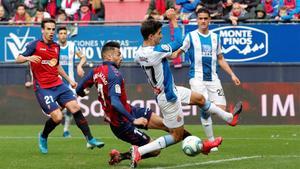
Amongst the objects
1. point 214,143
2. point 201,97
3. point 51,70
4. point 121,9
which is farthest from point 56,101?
point 121,9

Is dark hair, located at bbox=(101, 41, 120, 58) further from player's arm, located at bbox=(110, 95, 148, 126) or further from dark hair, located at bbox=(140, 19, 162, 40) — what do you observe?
player's arm, located at bbox=(110, 95, 148, 126)

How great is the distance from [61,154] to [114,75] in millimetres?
2773

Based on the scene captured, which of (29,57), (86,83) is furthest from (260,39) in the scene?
(86,83)

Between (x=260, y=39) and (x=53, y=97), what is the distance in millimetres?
8945

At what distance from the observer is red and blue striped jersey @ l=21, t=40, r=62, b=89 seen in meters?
15.6

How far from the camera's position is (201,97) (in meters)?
14.5

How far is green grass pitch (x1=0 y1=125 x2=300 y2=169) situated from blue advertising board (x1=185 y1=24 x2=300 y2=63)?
256 centimetres

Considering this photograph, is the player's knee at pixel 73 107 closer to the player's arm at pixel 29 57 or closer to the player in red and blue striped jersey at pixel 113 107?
the player's arm at pixel 29 57

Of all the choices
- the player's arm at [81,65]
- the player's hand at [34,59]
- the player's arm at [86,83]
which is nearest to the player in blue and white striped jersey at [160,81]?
the player's arm at [86,83]

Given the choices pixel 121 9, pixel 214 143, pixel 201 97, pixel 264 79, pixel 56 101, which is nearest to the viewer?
pixel 214 143

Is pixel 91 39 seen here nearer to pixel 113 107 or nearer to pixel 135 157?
pixel 113 107

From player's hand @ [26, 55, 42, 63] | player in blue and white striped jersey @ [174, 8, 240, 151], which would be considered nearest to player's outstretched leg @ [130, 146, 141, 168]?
player's hand @ [26, 55, 42, 63]

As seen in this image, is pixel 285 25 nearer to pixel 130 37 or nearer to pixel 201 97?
pixel 130 37

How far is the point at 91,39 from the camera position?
2372 centimetres
